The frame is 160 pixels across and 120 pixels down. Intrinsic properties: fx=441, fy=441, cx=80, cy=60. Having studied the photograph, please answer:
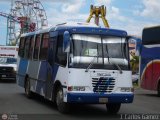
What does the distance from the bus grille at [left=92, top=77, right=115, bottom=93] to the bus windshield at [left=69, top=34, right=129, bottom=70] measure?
0.37m

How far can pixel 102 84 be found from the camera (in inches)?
525

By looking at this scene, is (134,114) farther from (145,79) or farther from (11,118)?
(145,79)

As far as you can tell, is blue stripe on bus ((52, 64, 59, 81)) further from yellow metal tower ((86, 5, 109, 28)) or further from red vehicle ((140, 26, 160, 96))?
yellow metal tower ((86, 5, 109, 28))

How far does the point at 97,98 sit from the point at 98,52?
1427 mm

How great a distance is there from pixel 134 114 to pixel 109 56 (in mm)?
2165

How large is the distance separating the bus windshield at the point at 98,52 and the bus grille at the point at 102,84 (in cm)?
37

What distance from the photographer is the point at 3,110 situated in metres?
14.5

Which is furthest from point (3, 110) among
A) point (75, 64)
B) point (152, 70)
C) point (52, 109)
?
point (152, 70)

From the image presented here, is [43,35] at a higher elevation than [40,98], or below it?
higher

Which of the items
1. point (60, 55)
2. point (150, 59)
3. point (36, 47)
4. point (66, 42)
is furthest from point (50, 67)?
point (150, 59)

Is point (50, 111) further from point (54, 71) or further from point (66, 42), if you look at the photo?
point (66, 42)

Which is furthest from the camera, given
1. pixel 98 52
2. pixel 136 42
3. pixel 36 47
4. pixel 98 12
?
pixel 98 12

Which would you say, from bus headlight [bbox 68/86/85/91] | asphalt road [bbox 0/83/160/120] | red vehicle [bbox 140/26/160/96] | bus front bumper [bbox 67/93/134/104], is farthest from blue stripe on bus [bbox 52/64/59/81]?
red vehicle [bbox 140/26/160/96]

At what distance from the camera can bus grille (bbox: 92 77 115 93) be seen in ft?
43.6
